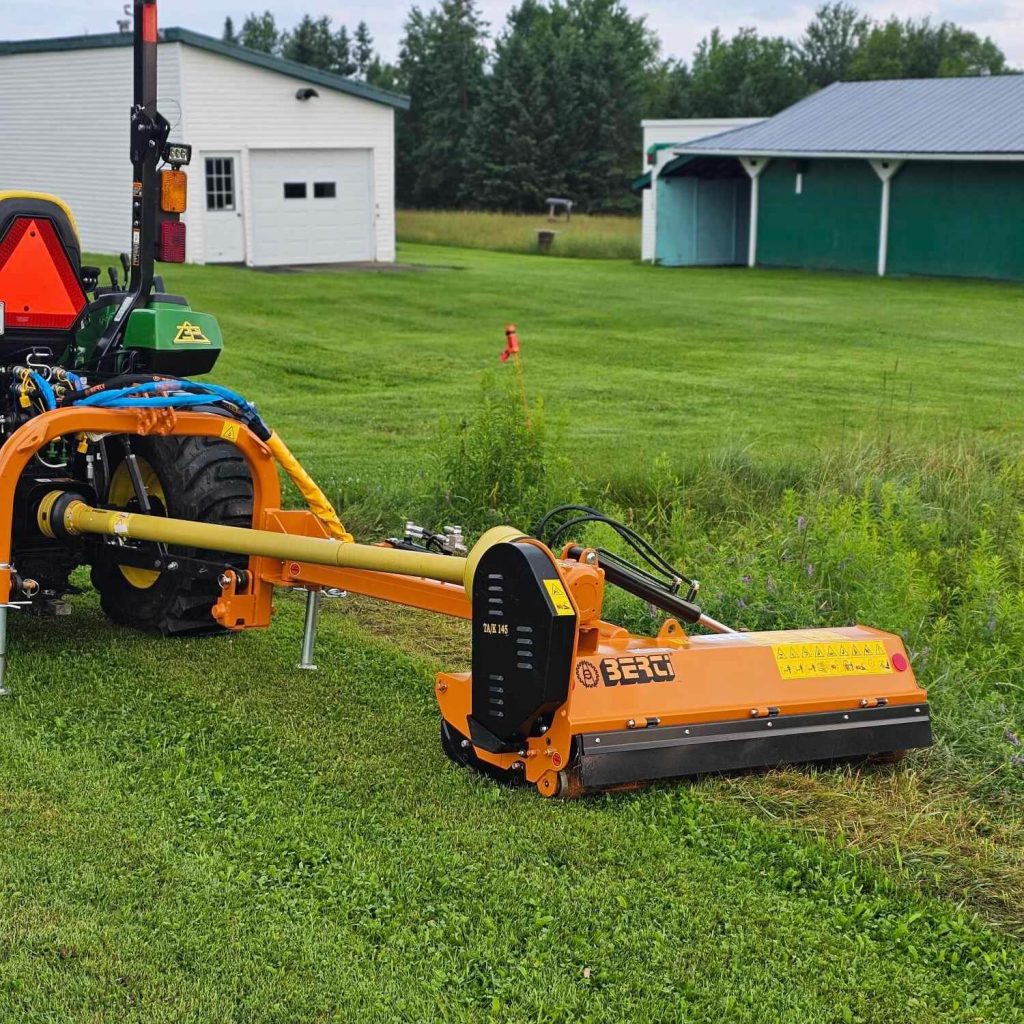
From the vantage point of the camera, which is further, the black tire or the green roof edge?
the green roof edge

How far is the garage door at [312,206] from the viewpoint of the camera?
2825 centimetres

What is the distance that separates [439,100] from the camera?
233 ft

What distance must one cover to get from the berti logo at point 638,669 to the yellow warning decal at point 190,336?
8.42 ft

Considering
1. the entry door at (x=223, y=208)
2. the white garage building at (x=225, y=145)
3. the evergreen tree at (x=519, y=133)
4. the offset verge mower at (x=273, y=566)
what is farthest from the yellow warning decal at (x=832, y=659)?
the evergreen tree at (x=519, y=133)

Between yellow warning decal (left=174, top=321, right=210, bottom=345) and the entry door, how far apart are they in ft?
71.9

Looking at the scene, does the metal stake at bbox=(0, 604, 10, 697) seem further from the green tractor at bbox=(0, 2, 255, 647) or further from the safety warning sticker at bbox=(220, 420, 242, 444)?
the safety warning sticker at bbox=(220, 420, 242, 444)

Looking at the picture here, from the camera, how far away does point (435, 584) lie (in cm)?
512

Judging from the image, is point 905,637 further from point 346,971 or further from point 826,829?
point 346,971

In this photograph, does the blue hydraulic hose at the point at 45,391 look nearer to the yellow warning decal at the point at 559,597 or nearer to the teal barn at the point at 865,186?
the yellow warning decal at the point at 559,597

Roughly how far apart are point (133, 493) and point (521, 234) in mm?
32585

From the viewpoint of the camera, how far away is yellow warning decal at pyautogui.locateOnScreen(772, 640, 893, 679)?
499cm

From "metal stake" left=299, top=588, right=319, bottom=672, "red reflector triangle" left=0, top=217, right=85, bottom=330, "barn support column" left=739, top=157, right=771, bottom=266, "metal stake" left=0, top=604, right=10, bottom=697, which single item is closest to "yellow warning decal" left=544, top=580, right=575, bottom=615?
"metal stake" left=299, top=588, right=319, bottom=672

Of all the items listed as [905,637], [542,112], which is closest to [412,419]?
[905,637]

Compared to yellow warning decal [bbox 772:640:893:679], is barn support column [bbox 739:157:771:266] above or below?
above
